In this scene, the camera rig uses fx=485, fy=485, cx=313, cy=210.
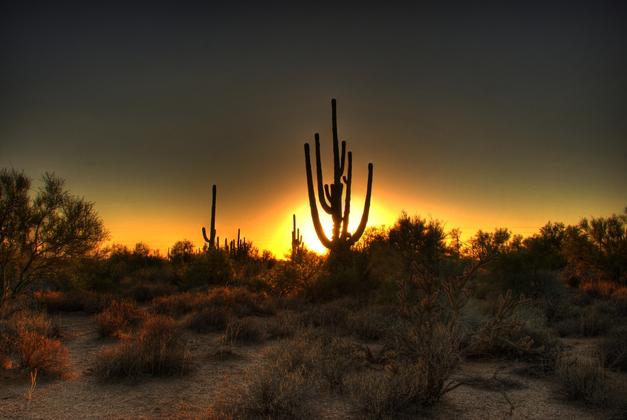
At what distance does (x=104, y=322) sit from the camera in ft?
37.8

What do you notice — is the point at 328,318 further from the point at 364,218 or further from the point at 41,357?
the point at 364,218

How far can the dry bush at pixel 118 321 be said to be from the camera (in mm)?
11336

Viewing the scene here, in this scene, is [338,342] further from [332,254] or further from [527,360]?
[332,254]

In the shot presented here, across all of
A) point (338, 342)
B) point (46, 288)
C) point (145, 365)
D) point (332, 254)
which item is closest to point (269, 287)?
point (332, 254)

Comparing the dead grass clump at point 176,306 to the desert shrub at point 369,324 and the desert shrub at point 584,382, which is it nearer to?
the desert shrub at point 369,324

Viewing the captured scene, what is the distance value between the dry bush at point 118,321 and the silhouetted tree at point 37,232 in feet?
9.32

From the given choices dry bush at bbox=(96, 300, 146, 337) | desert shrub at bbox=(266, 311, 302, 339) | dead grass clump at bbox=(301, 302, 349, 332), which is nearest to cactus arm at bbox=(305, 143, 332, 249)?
dead grass clump at bbox=(301, 302, 349, 332)

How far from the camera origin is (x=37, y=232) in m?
14.0

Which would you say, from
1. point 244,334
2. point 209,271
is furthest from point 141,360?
point 209,271

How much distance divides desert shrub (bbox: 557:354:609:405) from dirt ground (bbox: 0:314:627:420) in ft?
0.49

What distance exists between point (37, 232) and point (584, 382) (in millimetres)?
13875

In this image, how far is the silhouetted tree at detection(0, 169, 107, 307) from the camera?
13547 millimetres

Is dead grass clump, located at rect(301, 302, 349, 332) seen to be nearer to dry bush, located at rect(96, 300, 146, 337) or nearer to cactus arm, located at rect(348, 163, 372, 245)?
dry bush, located at rect(96, 300, 146, 337)

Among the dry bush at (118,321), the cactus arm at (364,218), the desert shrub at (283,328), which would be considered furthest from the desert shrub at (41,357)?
the cactus arm at (364,218)
